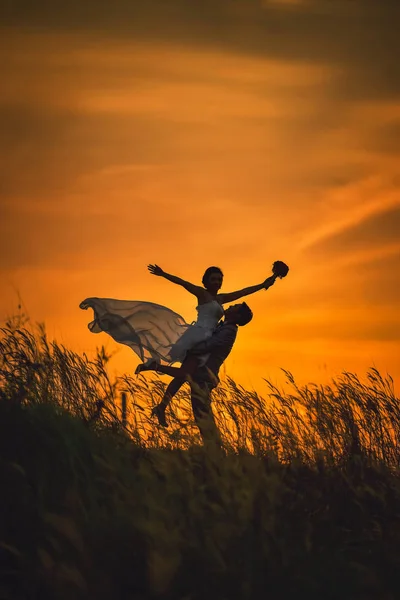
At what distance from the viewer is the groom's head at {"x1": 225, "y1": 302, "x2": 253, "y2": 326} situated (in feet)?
33.0

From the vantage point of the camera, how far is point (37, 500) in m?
5.68

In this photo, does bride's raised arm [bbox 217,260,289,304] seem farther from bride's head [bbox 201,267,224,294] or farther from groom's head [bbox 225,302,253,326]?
groom's head [bbox 225,302,253,326]

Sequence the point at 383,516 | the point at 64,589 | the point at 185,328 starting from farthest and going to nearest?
the point at 185,328, the point at 383,516, the point at 64,589

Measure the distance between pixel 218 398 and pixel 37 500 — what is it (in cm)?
340

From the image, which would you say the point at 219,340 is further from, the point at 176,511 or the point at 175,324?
the point at 176,511

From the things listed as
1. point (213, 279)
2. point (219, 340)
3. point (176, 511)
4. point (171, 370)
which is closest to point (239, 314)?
point (219, 340)

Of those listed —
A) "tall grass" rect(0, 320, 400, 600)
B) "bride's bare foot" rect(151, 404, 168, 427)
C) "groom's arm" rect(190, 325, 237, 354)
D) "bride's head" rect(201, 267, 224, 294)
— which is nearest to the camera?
"tall grass" rect(0, 320, 400, 600)

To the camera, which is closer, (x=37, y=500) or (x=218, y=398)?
(x=37, y=500)

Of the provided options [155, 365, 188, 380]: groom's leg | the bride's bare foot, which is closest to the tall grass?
the bride's bare foot

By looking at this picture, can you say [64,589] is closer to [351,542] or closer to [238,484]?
[238,484]

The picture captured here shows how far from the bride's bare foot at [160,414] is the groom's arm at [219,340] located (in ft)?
4.89

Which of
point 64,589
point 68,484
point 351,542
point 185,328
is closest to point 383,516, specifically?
point 351,542

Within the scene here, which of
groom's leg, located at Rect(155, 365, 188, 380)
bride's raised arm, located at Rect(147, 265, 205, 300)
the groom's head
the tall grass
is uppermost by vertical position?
A: bride's raised arm, located at Rect(147, 265, 205, 300)

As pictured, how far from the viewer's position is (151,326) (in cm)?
1089
